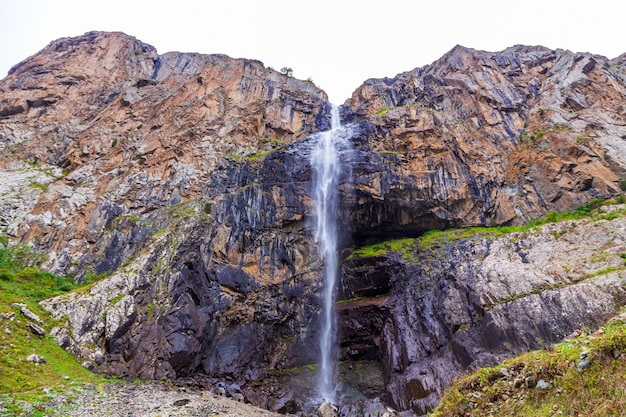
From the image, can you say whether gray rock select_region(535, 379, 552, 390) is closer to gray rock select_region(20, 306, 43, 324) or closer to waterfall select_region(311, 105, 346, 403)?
waterfall select_region(311, 105, 346, 403)

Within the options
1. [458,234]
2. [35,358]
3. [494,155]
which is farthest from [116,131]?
A: [494,155]

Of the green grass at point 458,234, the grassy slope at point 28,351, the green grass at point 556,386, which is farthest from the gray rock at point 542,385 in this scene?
the green grass at point 458,234

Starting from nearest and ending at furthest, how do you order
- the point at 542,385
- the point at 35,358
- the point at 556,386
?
the point at 556,386
the point at 542,385
the point at 35,358

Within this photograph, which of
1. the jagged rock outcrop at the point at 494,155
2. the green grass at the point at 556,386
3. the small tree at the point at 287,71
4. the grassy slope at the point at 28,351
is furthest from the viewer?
the small tree at the point at 287,71

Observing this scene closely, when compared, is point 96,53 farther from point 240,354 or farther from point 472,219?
point 472,219

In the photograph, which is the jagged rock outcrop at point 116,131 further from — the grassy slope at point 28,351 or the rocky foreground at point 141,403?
the rocky foreground at point 141,403

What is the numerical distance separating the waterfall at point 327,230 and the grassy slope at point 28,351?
14269 millimetres

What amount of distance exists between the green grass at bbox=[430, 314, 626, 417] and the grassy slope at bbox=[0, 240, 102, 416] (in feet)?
41.6

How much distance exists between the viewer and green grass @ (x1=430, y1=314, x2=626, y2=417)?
5328 mm

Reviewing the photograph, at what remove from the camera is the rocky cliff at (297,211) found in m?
19.9

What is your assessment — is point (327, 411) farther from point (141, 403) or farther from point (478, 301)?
point (478, 301)

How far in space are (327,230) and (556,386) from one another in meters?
24.3

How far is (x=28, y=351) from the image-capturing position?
51.0ft

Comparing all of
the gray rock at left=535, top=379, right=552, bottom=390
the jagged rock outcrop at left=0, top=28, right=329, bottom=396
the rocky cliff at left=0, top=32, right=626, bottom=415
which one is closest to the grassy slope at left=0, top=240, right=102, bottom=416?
the rocky cliff at left=0, top=32, right=626, bottom=415
